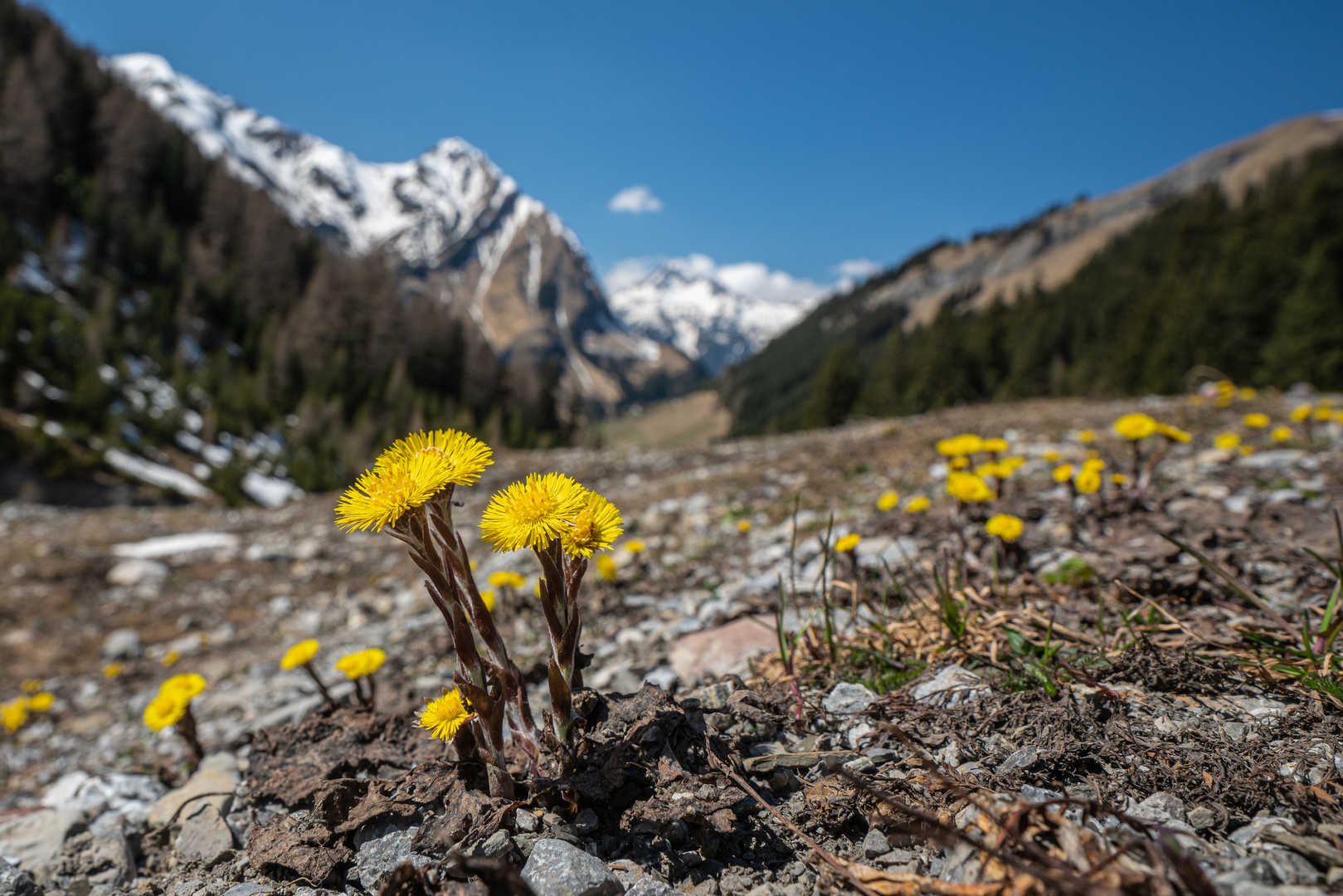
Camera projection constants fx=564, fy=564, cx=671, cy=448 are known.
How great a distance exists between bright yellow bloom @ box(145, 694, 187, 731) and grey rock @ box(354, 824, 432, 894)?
4.46 feet

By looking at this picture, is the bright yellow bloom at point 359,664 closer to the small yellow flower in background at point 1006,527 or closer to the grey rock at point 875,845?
the grey rock at point 875,845

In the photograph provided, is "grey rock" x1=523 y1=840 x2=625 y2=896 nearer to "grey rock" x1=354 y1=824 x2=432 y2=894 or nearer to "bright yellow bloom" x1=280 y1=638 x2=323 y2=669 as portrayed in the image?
"grey rock" x1=354 y1=824 x2=432 y2=894

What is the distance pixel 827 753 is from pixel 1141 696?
37.1 inches

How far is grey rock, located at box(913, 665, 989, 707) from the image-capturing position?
1798mm

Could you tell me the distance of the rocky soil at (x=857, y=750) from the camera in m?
1.23

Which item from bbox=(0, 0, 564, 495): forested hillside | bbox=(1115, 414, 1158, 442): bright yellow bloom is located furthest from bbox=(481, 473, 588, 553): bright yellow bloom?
bbox=(0, 0, 564, 495): forested hillside

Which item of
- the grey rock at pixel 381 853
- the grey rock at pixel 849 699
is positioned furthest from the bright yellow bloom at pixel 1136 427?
the grey rock at pixel 381 853

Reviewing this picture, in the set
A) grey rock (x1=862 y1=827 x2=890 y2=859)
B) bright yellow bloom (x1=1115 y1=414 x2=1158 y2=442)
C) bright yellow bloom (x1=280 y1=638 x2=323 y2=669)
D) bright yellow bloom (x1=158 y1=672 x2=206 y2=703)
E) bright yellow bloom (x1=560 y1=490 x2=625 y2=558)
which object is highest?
bright yellow bloom (x1=560 y1=490 x2=625 y2=558)

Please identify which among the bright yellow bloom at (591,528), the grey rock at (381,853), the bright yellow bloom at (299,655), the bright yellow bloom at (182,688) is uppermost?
the bright yellow bloom at (591,528)

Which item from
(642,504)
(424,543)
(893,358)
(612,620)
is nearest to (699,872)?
(424,543)

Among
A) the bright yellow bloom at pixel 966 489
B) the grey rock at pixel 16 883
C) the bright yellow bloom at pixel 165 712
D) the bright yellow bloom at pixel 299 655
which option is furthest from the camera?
the bright yellow bloom at pixel 966 489

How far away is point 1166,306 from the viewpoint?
3350 centimetres

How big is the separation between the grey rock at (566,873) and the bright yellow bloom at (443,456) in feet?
2.84

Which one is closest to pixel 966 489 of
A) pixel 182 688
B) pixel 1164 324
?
pixel 182 688
